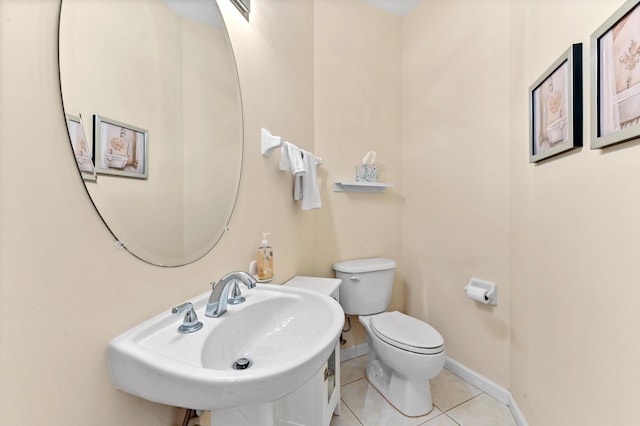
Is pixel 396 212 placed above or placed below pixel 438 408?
above

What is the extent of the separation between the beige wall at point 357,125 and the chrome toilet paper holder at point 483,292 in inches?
24.2

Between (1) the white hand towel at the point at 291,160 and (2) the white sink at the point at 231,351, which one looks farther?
(1) the white hand towel at the point at 291,160

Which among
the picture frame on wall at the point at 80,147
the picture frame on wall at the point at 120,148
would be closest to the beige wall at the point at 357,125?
the picture frame on wall at the point at 120,148

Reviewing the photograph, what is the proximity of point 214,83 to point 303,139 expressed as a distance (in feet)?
2.52

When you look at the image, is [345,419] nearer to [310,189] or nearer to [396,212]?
[310,189]

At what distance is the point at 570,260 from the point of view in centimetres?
102

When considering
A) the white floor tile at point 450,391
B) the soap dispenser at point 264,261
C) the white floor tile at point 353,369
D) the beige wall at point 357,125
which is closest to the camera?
the soap dispenser at point 264,261

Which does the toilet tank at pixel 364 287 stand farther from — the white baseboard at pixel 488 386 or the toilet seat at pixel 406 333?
the white baseboard at pixel 488 386

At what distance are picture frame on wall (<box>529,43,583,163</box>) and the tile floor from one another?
1.35 meters

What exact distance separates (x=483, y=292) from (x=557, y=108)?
39.2 inches

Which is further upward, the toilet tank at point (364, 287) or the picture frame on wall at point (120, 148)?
the picture frame on wall at point (120, 148)

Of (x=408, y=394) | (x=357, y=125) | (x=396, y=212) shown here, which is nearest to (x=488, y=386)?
(x=408, y=394)

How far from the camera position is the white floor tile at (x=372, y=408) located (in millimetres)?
1423

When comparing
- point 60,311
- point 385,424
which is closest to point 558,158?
point 385,424
